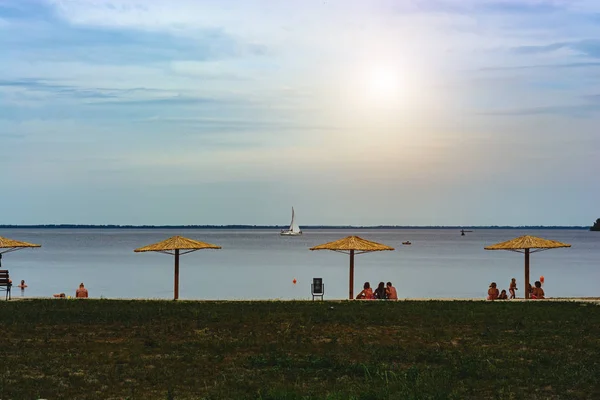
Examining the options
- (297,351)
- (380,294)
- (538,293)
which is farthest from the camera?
(538,293)

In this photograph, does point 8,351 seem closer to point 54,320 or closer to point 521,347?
point 54,320

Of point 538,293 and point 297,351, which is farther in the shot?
point 538,293

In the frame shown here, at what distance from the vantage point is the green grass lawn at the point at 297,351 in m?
12.6

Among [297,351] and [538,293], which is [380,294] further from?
[297,351]

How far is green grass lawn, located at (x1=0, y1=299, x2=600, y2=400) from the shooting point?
1264cm

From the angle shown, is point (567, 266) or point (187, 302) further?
point (567, 266)

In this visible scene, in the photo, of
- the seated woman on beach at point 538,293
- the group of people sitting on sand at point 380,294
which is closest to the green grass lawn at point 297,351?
the group of people sitting on sand at point 380,294

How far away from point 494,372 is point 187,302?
533 inches

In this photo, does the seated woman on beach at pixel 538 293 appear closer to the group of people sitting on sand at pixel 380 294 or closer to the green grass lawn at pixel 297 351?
the group of people sitting on sand at pixel 380 294

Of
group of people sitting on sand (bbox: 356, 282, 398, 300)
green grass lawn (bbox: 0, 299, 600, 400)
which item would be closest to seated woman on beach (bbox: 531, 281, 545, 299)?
group of people sitting on sand (bbox: 356, 282, 398, 300)

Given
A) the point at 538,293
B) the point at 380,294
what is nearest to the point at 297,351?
the point at 380,294

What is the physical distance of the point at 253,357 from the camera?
50.2ft

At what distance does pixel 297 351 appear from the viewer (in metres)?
16.1

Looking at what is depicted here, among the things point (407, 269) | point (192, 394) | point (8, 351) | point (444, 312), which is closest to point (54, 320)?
point (8, 351)
